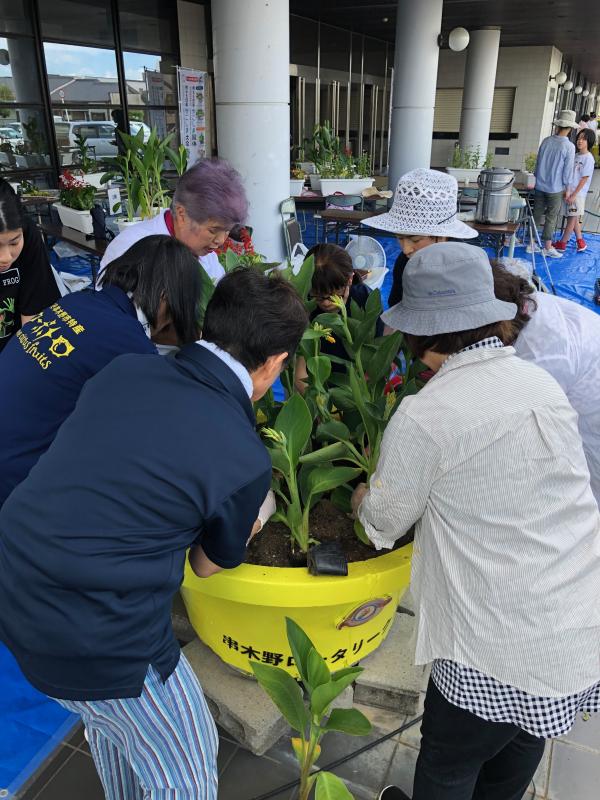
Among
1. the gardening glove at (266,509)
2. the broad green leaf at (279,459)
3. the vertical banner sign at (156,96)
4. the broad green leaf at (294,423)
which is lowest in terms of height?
the gardening glove at (266,509)

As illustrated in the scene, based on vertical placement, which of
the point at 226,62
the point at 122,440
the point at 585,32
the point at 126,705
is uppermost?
the point at 585,32

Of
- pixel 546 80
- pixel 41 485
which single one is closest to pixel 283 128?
pixel 41 485

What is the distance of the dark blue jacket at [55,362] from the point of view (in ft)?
3.90

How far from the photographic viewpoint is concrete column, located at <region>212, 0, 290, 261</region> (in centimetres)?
448

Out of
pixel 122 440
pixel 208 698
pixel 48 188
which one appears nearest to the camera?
pixel 122 440

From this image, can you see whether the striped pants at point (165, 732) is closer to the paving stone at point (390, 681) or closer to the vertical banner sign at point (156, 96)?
the paving stone at point (390, 681)

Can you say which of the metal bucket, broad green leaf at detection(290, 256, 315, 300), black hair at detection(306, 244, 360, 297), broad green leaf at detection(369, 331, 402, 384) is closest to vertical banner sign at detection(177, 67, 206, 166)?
the metal bucket

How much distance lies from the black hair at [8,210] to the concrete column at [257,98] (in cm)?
341

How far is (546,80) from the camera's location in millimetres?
13680

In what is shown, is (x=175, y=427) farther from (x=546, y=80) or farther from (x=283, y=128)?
(x=546, y=80)

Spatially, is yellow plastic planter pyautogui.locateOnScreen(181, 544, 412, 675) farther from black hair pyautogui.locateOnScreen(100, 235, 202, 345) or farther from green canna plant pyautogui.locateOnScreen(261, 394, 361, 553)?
black hair pyautogui.locateOnScreen(100, 235, 202, 345)

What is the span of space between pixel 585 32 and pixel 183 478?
14768 millimetres

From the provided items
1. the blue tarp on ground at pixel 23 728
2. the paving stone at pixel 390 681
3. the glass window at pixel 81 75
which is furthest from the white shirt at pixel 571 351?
the glass window at pixel 81 75

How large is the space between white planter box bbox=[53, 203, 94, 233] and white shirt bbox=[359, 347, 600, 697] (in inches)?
177
